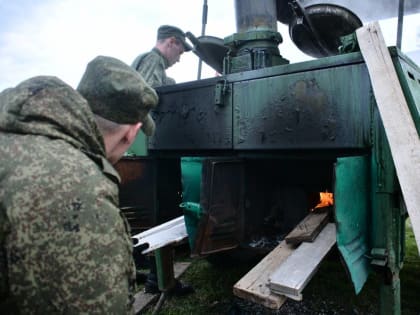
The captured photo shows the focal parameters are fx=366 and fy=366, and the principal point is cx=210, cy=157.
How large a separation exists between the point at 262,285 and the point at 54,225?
1685 mm

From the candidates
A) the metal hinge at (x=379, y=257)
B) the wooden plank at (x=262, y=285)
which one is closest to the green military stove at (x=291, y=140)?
the metal hinge at (x=379, y=257)

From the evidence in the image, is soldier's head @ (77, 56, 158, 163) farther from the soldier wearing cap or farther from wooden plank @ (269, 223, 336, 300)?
the soldier wearing cap

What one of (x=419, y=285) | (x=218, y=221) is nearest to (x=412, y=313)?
(x=419, y=285)

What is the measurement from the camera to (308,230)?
288 cm

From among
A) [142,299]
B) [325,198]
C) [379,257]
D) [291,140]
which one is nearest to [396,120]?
[291,140]

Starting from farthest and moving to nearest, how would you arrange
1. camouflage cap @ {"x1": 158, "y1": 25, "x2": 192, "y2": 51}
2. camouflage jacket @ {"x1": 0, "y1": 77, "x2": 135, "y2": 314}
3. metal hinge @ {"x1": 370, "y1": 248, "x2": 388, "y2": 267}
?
camouflage cap @ {"x1": 158, "y1": 25, "x2": 192, "y2": 51}
metal hinge @ {"x1": 370, "y1": 248, "x2": 388, "y2": 267}
camouflage jacket @ {"x1": 0, "y1": 77, "x2": 135, "y2": 314}

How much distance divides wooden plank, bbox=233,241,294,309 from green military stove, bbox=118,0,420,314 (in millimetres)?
501

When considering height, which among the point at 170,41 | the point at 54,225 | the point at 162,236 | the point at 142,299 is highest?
the point at 170,41

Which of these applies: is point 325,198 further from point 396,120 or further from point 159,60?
point 159,60

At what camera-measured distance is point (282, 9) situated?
4.88m

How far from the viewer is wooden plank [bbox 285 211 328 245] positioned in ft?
9.17

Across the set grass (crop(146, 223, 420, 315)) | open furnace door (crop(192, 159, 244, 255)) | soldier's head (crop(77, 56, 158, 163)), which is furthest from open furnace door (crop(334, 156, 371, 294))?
soldier's head (crop(77, 56, 158, 163))

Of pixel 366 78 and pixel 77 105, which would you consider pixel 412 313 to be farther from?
pixel 77 105

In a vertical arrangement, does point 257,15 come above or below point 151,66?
above
